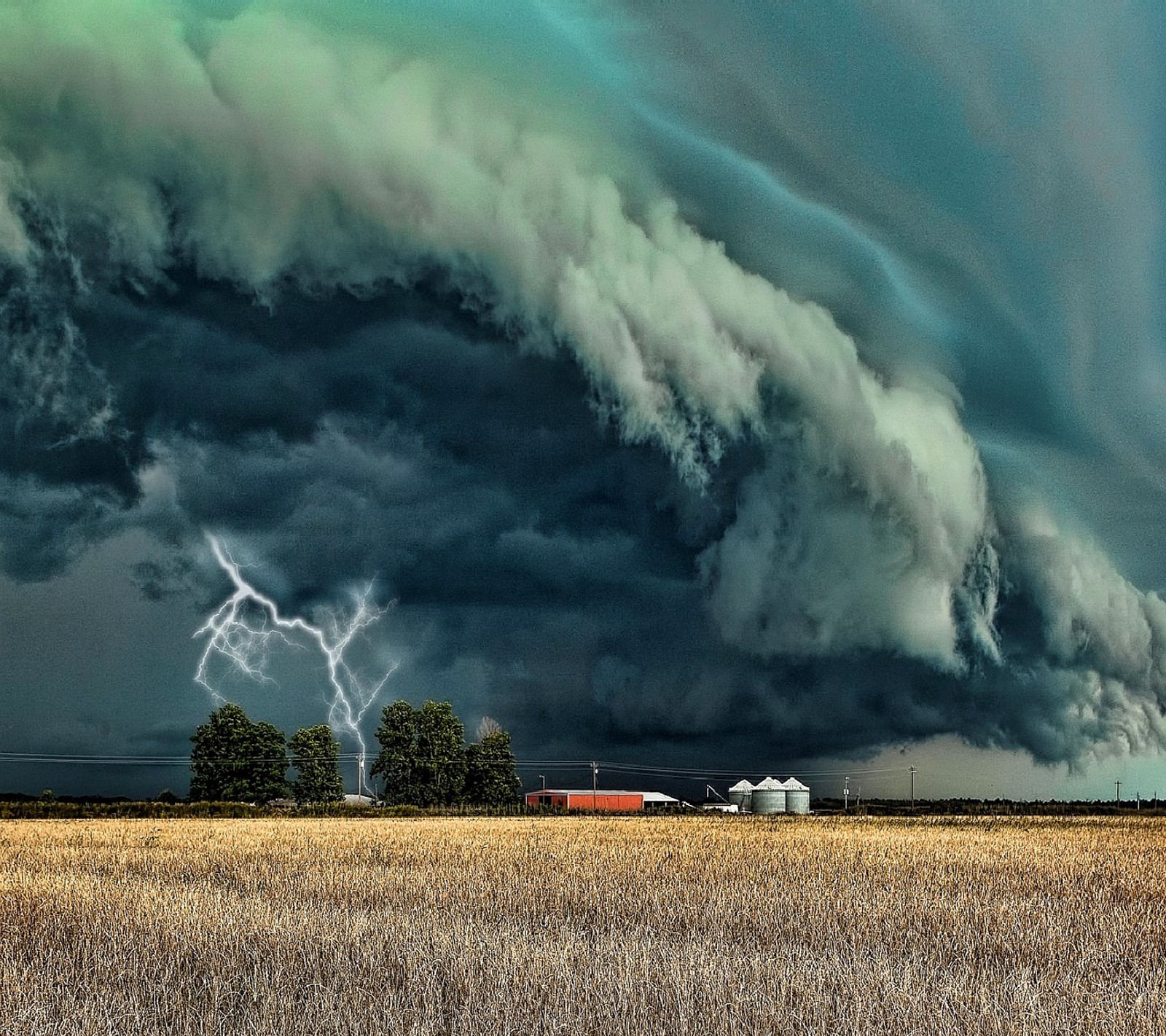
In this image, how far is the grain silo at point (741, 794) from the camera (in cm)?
10881

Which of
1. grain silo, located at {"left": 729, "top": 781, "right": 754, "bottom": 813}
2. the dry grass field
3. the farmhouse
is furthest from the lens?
the farmhouse

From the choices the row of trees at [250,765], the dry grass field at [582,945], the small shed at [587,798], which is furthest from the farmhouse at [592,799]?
the dry grass field at [582,945]

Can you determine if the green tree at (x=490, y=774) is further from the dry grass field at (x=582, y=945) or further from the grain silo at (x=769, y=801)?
the dry grass field at (x=582, y=945)

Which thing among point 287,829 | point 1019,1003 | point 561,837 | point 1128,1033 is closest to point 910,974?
point 1019,1003

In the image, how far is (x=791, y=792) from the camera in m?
90.6

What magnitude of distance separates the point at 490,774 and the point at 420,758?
7596mm

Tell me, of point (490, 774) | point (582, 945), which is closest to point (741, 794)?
point (490, 774)

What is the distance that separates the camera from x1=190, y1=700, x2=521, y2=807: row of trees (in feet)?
375

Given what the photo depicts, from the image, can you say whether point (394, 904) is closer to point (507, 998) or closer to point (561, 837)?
point (507, 998)

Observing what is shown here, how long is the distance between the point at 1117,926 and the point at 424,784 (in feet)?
338

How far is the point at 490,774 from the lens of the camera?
11769 cm

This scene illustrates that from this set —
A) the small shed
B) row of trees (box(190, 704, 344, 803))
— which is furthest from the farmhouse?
row of trees (box(190, 704, 344, 803))

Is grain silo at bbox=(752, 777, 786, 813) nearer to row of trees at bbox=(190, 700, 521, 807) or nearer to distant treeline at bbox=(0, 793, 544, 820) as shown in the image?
distant treeline at bbox=(0, 793, 544, 820)

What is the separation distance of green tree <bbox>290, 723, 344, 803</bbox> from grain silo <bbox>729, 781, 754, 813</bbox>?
41.5m
